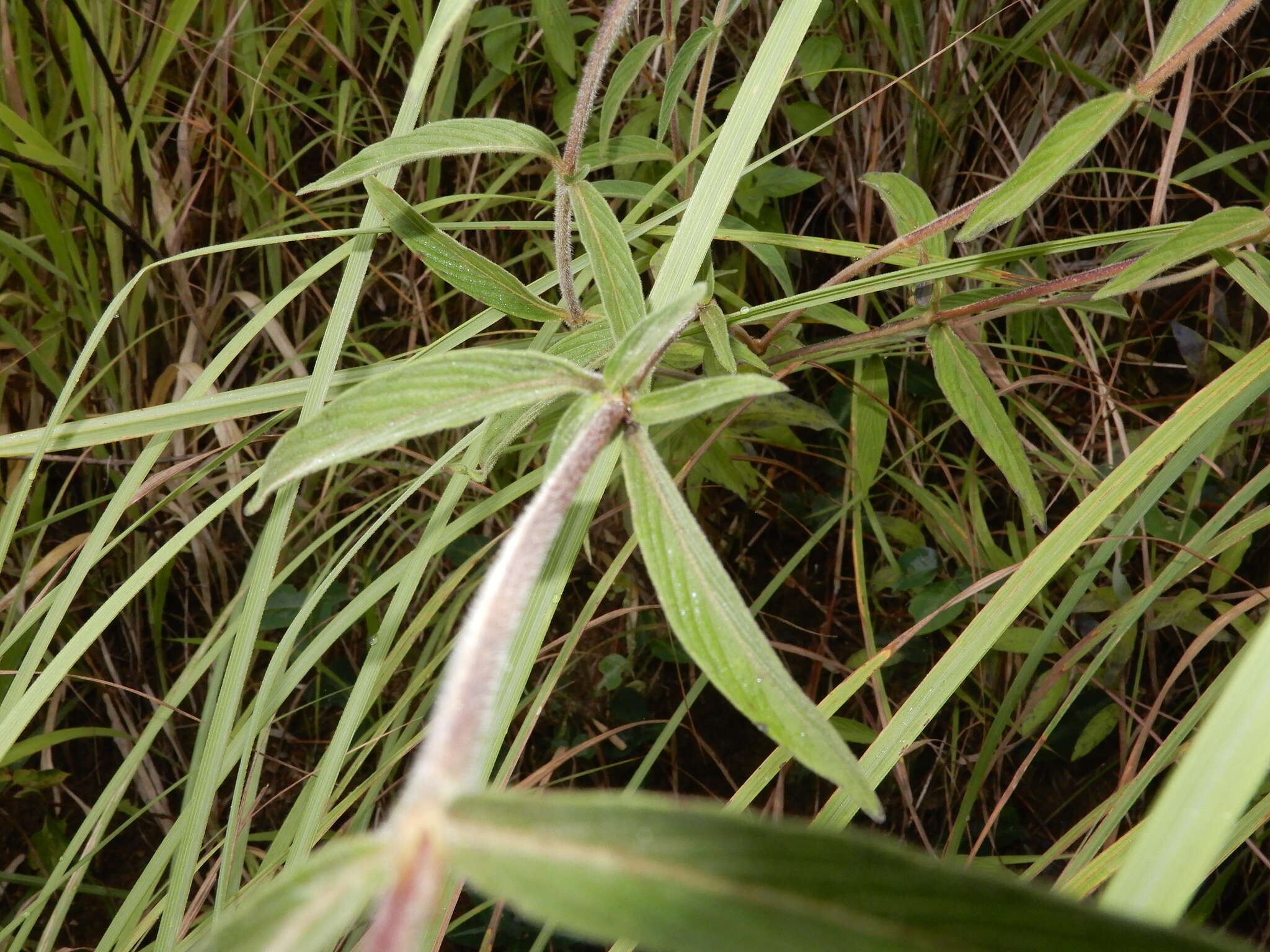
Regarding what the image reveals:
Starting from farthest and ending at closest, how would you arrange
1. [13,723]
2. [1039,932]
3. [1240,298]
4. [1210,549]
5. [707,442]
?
[1240,298], [707,442], [1210,549], [13,723], [1039,932]

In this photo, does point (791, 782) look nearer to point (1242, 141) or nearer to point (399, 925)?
point (1242, 141)

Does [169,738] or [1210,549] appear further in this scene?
[169,738]

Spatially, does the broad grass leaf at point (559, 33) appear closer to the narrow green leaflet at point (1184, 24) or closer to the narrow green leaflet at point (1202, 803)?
the narrow green leaflet at point (1184, 24)

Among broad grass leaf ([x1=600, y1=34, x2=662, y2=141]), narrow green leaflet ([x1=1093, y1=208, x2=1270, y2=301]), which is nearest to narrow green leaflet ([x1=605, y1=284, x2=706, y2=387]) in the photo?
narrow green leaflet ([x1=1093, y1=208, x2=1270, y2=301])

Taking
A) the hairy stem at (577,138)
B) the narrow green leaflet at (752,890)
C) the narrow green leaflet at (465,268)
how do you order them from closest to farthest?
1. the narrow green leaflet at (752,890)
2. the hairy stem at (577,138)
3. the narrow green leaflet at (465,268)

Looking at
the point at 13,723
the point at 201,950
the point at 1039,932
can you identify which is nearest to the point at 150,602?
the point at 13,723

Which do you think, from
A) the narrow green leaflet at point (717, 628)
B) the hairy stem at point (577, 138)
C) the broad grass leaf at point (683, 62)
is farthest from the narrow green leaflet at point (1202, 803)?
the broad grass leaf at point (683, 62)
